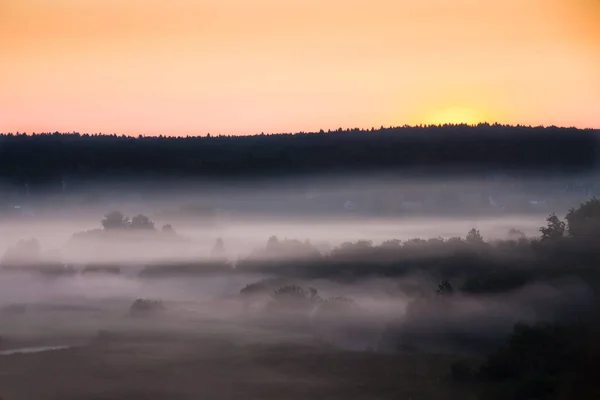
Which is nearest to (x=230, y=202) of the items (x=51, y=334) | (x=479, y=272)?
(x=51, y=334)

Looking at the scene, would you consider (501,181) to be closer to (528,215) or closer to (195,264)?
(528,215)

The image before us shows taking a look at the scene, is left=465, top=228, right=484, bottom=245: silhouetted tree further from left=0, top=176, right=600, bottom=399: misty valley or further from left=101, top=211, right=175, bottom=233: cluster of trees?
left=101, top=211, right=175, bottom=233: cluster of trees

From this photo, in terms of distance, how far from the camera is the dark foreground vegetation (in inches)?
509

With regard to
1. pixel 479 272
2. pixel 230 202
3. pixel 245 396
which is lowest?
pixel 245 396

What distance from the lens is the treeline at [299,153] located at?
1948cm

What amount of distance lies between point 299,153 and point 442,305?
4.80 meters

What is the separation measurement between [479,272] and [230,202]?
6.33m

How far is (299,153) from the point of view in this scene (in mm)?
21672

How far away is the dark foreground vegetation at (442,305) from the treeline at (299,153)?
1.59m

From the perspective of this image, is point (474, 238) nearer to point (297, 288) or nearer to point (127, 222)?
point (297, 288)

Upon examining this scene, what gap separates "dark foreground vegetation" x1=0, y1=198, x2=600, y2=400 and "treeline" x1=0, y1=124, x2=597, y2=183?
5.20 feet

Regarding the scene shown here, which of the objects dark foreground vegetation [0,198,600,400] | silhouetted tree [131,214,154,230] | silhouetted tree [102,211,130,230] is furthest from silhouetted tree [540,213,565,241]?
silhouetted tree [102,211,130,230]

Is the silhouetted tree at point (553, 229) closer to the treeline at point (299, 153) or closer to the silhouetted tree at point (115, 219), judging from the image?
the treeline at point (299, 153)

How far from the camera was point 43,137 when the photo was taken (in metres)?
19.0
